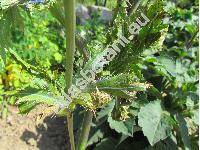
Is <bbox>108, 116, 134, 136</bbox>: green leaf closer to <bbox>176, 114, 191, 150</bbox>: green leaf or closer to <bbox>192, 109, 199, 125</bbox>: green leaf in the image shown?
<bbox>176, 114, 191, 150</bbox>: green leaf

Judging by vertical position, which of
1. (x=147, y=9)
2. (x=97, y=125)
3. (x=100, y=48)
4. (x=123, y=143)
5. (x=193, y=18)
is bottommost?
(x=123, y=143)

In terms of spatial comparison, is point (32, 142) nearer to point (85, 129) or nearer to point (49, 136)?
point (49, 136)

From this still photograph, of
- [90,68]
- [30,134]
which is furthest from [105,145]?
[90,68]

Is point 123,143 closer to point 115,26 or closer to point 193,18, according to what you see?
point 193,18

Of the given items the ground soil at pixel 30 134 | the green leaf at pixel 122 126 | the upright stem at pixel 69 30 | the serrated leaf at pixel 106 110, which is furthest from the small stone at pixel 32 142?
the upright stem at pixel 69 30

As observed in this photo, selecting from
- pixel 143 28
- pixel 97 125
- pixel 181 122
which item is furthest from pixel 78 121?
pixel 143 28
